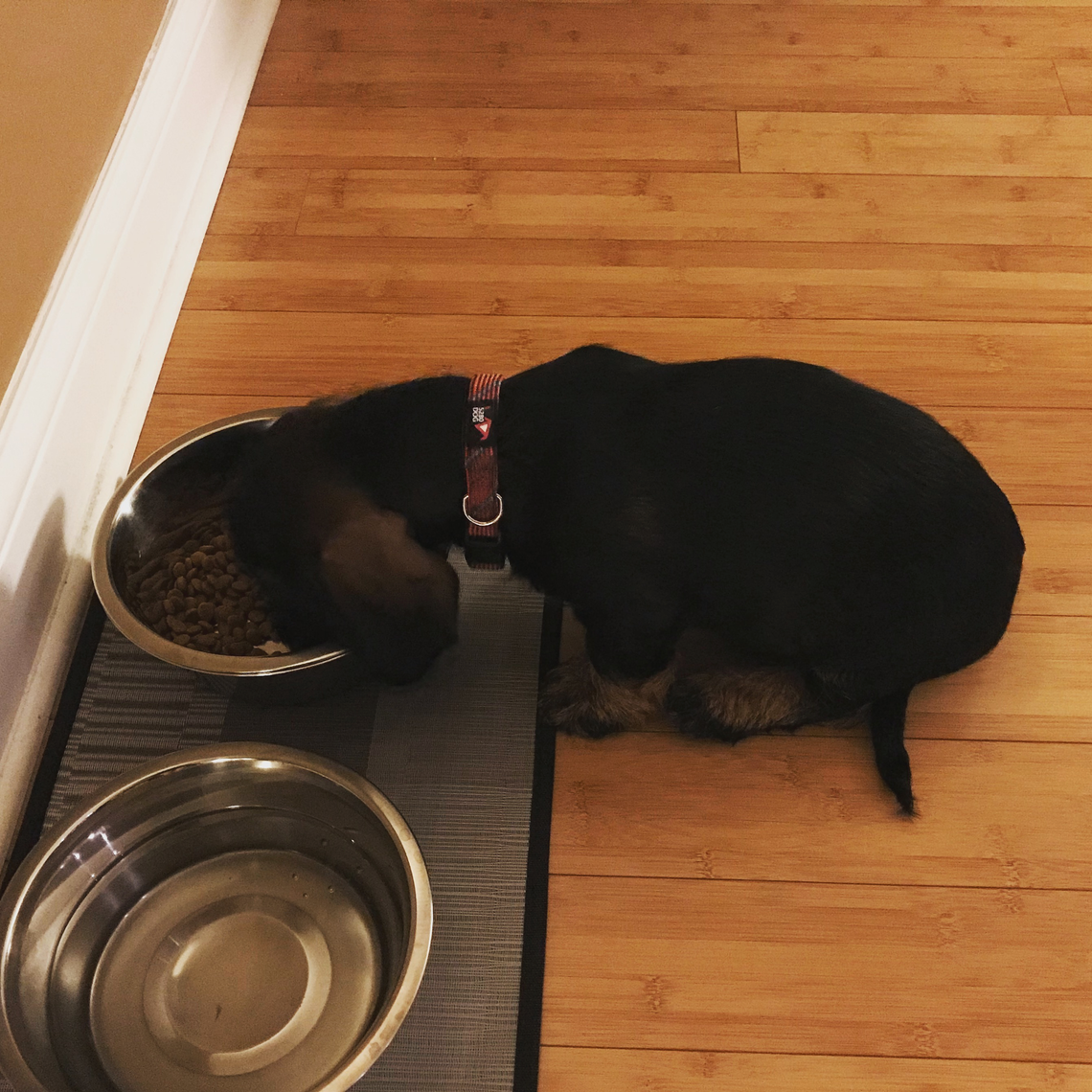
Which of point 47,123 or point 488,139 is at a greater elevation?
point 47,123

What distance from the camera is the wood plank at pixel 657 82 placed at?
2492 millimetres

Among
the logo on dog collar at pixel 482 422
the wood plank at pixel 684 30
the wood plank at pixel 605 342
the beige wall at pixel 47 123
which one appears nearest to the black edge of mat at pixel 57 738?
the beige wall at pixel 47 123

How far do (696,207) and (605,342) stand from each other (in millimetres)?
463

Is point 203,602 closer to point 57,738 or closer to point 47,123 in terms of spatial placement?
point 57,738

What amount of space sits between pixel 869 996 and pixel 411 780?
0.70 meters

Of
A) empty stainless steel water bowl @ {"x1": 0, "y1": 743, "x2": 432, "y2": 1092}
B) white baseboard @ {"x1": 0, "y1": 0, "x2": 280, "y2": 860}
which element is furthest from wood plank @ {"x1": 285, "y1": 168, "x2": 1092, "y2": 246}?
empty stainless steel water bowl @ {"x1": 0, "y1": 743, "x2": 432, "y2": 1092}

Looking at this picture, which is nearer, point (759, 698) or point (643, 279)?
point (759, 698)

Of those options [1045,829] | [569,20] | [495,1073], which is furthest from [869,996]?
[569,20]

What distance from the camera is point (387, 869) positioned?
4.46 feet

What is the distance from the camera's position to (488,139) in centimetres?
242

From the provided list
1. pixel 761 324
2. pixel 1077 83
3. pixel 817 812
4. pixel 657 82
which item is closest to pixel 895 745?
pixel 817 812

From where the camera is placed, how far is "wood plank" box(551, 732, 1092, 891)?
58.4 inches

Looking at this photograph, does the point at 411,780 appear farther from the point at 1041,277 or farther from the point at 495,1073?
the point at 1041,277

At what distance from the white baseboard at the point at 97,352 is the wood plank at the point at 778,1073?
87cm
